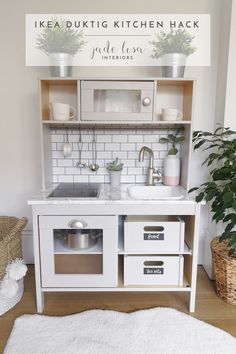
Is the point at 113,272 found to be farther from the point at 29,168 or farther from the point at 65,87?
the point at 65,87

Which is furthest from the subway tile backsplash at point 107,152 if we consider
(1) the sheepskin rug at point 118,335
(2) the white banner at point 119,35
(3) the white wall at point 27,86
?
Answer: (1) the sheepskin rug at point 118,335

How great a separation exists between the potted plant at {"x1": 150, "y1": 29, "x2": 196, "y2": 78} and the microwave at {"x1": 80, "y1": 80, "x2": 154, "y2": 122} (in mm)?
174

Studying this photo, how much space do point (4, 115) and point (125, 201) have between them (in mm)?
1234

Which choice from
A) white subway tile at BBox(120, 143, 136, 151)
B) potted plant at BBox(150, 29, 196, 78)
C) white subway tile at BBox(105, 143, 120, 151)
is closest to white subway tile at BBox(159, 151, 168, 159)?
white subway tile at BBox(120, 143, 136, 151)

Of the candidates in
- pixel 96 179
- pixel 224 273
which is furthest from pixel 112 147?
pixel 224 273

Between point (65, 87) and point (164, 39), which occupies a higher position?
point (164, 39)

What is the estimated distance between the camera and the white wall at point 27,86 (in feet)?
6.44

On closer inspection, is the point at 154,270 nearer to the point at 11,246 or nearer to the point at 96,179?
the point at 96,179

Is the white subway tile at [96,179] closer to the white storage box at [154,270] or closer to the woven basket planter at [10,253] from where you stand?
the woven basket planter at [10,253]

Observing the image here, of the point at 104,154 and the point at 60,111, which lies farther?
the point at 104,154

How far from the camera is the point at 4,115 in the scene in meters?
2.10

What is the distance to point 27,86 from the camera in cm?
206

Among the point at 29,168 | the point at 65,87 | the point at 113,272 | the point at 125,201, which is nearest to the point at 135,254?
the point at 113,272

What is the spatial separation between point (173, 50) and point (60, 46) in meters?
0.76
